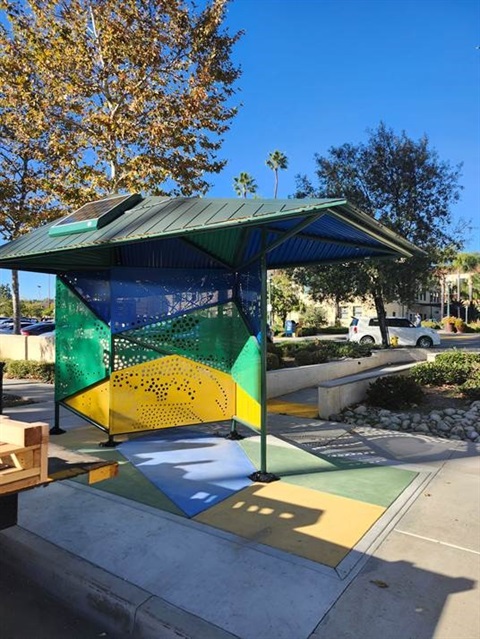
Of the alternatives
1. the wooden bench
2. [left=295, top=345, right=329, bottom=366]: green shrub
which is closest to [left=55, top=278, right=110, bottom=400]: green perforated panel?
the wooden bench

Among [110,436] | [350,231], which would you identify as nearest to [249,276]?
[350,231]

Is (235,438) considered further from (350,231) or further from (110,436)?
(350,231)

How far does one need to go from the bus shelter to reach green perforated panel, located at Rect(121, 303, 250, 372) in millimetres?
14

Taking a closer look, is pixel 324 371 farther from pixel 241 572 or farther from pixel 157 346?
pixel 241 572

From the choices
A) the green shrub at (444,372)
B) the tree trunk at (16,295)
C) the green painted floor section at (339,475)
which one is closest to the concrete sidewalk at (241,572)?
the green painted floor section at (339,475)

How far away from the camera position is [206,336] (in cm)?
651

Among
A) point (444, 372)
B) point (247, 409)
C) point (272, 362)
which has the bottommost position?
point (444, 372)

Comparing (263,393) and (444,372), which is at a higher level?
(263,393)

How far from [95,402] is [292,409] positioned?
4303mm

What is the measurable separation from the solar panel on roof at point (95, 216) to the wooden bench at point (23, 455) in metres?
2.81

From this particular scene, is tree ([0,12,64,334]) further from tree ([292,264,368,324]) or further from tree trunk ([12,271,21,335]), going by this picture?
tree ([292,264,368,324])

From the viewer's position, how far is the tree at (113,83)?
33.8 ft

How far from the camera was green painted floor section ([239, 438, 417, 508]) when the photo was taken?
4593 millimetres

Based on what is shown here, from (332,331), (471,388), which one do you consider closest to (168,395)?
(471,388)
